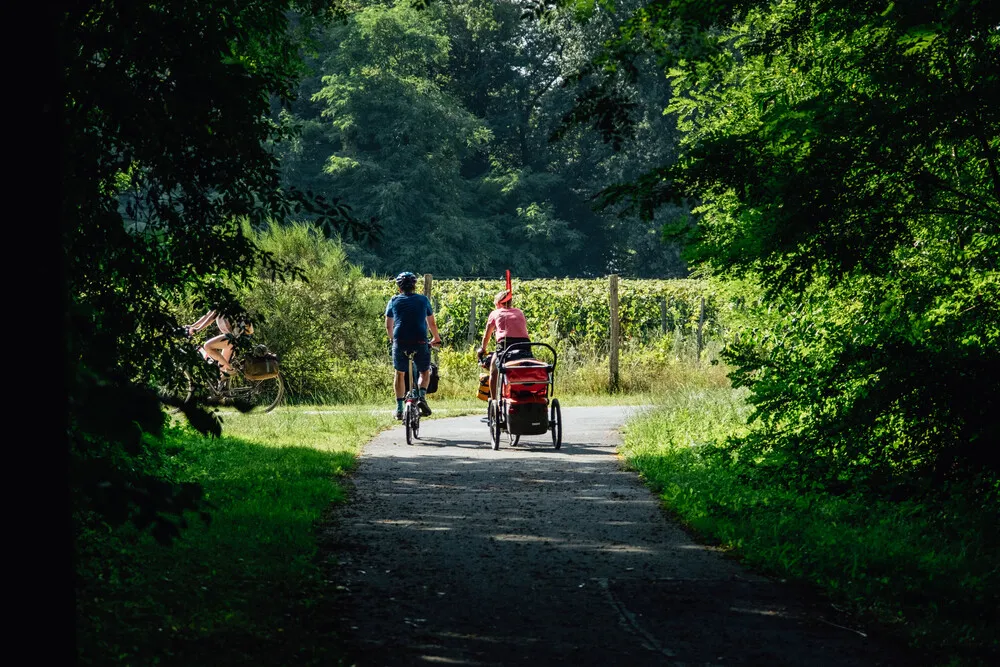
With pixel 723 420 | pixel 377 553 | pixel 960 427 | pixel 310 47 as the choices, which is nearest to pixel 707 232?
pixel 960 427

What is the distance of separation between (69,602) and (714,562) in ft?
15.8

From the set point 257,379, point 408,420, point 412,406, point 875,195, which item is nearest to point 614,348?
point 257,379

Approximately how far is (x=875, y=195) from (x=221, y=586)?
4.72 meters

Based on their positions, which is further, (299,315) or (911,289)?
(299,315)

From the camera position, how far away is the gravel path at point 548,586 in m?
5.03

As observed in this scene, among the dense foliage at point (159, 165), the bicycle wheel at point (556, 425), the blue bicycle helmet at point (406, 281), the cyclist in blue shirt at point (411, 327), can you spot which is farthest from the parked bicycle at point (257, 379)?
the dense foliage at point (159, 165)

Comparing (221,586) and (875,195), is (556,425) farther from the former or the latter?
(221,586)

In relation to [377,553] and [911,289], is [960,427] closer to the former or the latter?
[911,289]

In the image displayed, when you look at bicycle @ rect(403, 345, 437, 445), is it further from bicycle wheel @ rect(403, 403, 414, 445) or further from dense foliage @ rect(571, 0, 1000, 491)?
dense foliage @ rect(571, 0, 1000, 491)

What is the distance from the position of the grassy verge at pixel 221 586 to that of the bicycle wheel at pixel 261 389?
8.03 meters

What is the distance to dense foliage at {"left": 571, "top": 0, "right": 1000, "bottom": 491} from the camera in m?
6.82

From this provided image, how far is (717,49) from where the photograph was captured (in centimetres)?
821

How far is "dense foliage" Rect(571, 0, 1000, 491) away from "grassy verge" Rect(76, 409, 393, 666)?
3.09m

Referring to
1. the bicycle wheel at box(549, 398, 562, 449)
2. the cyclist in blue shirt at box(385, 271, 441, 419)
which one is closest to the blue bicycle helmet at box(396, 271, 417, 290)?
the cyclist in blue shirt at box(385, 271, 441, 419)
